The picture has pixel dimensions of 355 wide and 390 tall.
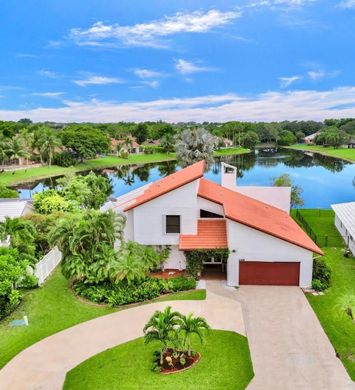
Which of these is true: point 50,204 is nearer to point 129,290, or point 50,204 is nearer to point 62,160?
point 129,290

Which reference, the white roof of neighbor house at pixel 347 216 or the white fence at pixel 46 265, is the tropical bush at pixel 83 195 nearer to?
the white fence at pixel 46 265

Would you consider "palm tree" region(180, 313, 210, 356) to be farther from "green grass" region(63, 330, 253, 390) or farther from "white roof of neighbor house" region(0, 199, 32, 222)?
"white roof of neighbor house" region(0, 199, 32, 222)

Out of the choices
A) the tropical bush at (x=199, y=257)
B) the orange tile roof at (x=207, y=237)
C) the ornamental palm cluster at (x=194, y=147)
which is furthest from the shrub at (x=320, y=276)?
the ornamental palm cluster at (x=194, y=147)

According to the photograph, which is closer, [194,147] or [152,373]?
[152,373]

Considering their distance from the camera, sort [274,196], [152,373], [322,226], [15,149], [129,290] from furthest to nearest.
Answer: [15,149], [322,226], [274,196], [129,290], [152,373]

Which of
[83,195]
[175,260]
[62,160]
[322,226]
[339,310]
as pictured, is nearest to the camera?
[339,310]

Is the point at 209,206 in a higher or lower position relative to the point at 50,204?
higher

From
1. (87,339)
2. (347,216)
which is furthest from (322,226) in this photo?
(87,339)
